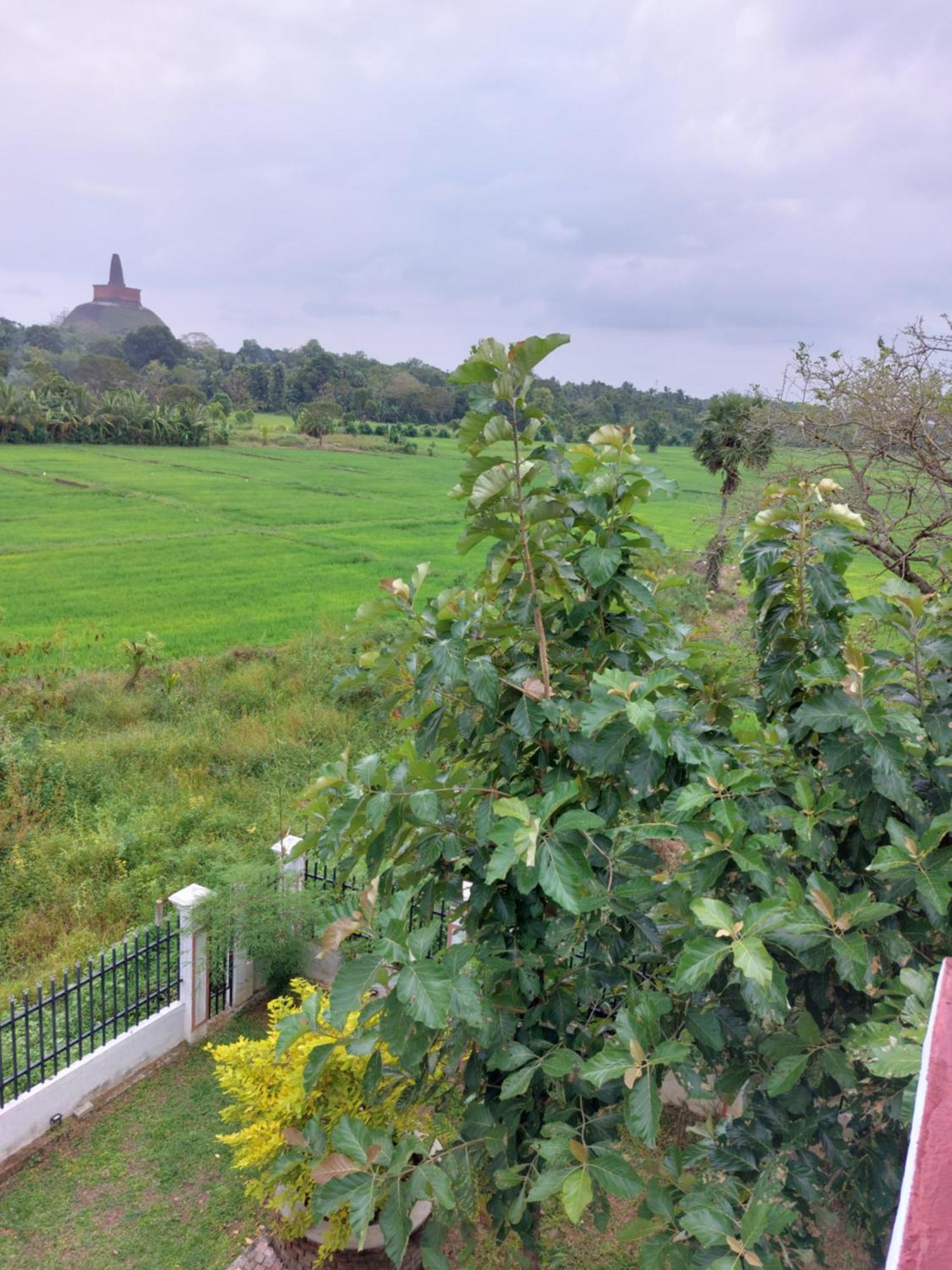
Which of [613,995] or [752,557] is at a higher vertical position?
[752,557]

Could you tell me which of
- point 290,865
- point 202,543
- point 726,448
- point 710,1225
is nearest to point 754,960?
point 710,1225

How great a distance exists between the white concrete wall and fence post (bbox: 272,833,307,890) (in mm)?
1019

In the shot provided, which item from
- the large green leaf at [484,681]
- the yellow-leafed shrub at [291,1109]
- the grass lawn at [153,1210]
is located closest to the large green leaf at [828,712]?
the large green leaf at [484,681]

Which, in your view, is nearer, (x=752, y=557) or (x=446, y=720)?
(x=752, y=557)

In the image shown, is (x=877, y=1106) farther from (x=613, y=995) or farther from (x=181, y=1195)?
(x=181, y=1195)

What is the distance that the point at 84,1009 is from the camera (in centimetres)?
552

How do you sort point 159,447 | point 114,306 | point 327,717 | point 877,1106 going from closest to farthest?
point 877,1106, point 327,717, point 159,447, point 114,306

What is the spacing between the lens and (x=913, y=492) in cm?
720

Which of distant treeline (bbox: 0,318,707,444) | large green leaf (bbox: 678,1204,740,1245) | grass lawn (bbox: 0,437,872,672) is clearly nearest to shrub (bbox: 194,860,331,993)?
grass lawn (bbox: 0,437,872,672)

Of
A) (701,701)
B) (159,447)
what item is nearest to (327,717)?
(701,701)

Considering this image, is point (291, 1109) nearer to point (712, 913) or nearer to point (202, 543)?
point (712, 913)

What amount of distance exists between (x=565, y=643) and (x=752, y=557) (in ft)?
1.92

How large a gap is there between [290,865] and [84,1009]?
1.57m

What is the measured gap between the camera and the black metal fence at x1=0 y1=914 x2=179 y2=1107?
471 cm
